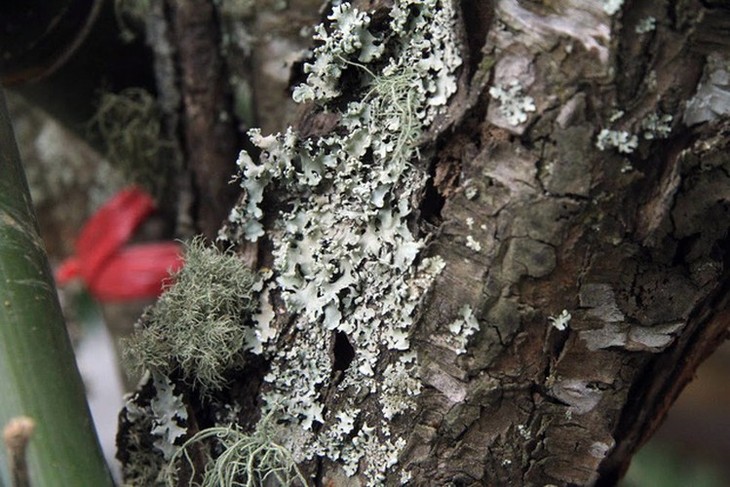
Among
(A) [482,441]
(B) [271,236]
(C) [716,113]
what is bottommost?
(A) [482,441]

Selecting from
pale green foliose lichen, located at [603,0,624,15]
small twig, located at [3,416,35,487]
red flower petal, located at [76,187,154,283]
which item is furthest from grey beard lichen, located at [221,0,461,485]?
red flower petal, located at [76,187,154,283]

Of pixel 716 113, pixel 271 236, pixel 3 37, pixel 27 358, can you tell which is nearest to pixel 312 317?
pixel 271 236

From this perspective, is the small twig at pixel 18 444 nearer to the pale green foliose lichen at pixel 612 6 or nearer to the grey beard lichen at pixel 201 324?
the grey beard lichen at pixel 201 324

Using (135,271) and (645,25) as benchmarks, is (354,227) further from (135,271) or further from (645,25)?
(135,271)

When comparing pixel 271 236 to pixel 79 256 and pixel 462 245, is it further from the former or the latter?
pixel 79 256

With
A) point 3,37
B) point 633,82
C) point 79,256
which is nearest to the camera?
point 633,82

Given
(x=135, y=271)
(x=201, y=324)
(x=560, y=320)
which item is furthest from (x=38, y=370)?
(x=135, y=271)

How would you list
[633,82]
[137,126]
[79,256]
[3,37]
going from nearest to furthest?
[633,82], [3,37], [137,126], [79,256]
